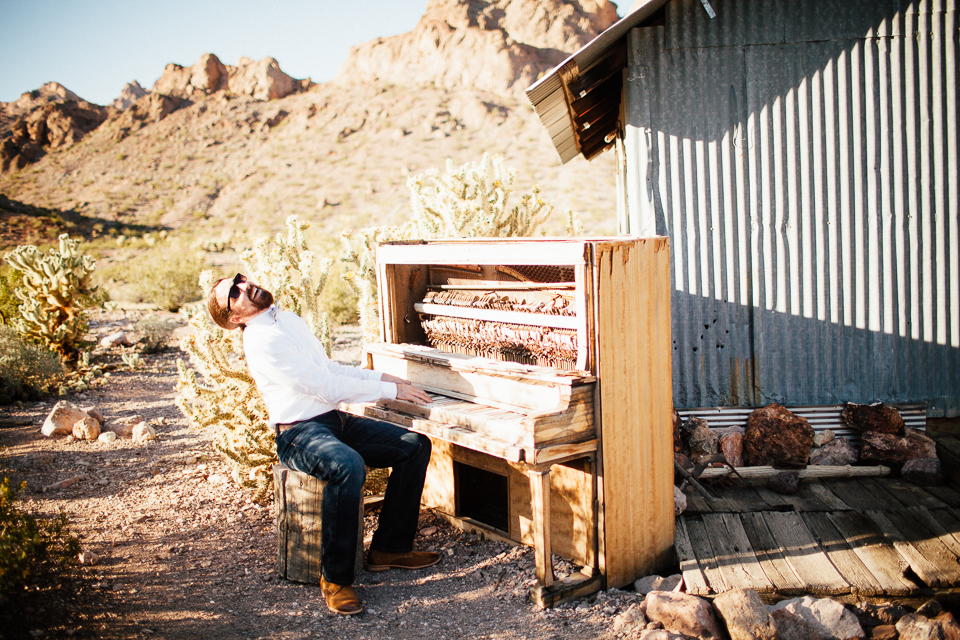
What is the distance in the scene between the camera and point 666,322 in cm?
395

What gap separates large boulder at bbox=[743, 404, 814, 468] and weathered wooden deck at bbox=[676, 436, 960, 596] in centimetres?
23

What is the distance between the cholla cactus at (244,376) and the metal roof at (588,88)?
2406 mm

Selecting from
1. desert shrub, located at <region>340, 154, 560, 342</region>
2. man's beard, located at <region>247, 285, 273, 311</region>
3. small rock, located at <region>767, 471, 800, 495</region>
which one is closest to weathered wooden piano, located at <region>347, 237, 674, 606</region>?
man's beard, located at <region>247, 285, 273, 311</region>

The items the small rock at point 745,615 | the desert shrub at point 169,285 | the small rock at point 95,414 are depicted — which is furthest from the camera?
the desert shrub at point 169,285

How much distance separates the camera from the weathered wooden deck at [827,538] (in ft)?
12.1

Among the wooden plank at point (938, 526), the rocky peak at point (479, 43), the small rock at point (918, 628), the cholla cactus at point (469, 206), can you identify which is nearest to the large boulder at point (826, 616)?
the small rock at point (918, 628)

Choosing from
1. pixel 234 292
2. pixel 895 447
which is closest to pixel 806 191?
pixel 895 447

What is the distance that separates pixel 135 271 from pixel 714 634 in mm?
19637

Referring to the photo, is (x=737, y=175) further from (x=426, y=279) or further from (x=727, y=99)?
(x=426, y=279)

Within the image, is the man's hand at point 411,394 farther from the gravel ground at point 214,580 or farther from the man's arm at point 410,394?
the gravel ground at point 214,580

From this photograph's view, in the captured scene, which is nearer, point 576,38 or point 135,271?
point 135,271

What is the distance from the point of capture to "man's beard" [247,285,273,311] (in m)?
3.93

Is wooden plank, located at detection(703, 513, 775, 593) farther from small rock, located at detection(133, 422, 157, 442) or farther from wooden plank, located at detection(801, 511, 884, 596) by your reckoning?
small rock, located at detection(133, 422, 157, 442)

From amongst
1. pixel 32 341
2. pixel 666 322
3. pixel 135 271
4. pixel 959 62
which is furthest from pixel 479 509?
pixel 135 271
